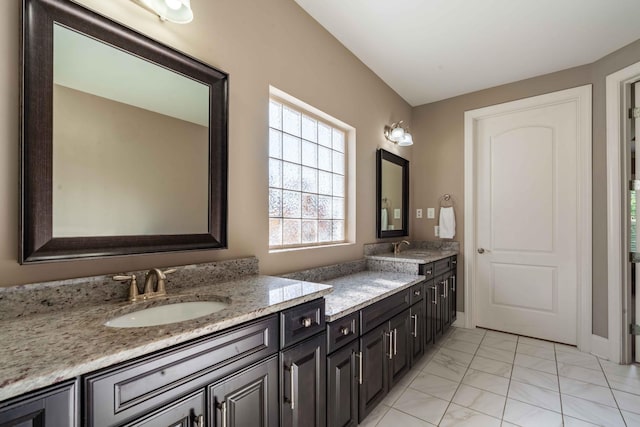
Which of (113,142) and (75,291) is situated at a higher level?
(113,142)

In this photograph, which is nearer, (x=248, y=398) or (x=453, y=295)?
(x=248, y=398)

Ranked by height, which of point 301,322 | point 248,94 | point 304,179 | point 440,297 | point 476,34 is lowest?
point 440,297

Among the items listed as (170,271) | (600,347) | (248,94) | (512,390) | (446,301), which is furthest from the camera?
(446,301)

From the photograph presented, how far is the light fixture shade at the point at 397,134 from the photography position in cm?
298

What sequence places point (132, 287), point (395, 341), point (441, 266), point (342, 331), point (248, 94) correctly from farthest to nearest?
point (441, 266)
point (395, 341)
point (248, 94)
point (342, 331)
point (132, 287)

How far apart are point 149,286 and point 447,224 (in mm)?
2990

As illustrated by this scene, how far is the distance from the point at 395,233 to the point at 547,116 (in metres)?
1.86

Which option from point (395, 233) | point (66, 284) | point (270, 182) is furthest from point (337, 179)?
A: point (66, 284)

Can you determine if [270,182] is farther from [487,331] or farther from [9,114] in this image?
[487,331]

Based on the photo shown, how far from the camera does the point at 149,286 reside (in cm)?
117

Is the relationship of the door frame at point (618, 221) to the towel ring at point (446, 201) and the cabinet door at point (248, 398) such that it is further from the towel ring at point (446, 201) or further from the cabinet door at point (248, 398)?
the cabinet door at point (248, 398)

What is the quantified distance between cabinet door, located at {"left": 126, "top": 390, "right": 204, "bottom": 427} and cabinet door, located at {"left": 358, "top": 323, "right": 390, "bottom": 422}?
0.92 meters

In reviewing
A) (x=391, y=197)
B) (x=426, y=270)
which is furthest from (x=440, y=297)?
(x=391, y=197)

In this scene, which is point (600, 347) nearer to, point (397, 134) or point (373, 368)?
Result: point (373, 368)
